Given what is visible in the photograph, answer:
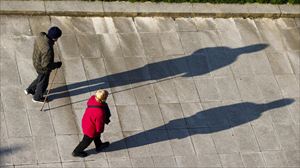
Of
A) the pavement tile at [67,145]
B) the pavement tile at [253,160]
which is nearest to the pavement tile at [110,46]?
the pavement tile at [67,145]

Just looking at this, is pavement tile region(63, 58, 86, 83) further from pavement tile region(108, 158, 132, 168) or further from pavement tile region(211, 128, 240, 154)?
pavement tile region(211, 128, 240, 154)

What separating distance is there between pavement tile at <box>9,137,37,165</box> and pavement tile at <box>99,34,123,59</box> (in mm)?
2749

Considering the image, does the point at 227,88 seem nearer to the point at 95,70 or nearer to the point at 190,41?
the point at 190,41

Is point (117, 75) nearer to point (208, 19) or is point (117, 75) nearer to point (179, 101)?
point (179, 101)

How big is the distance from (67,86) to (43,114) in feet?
2.83

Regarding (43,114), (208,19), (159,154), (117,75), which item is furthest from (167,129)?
(208,19)

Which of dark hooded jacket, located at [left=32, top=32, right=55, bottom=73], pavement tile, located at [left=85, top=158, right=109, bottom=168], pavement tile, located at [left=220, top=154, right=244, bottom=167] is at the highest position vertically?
dark hooded jacket, located at [left=32, top=32, right=55, bottom=73]

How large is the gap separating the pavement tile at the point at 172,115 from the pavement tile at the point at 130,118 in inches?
21.4

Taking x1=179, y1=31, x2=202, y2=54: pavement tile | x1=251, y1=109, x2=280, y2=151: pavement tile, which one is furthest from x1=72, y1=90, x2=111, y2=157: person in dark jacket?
x1=179, y1=31, x2=202, y2=54: pavement tile

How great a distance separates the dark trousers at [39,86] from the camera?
12.4 meters

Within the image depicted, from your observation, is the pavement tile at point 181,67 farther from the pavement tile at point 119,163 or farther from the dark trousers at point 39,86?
the dark trousers at point 39,86

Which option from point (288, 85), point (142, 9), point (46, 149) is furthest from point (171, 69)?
point (46, 149)

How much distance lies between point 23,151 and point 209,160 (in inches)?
140

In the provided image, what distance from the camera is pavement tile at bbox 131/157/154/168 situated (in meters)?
12.4
